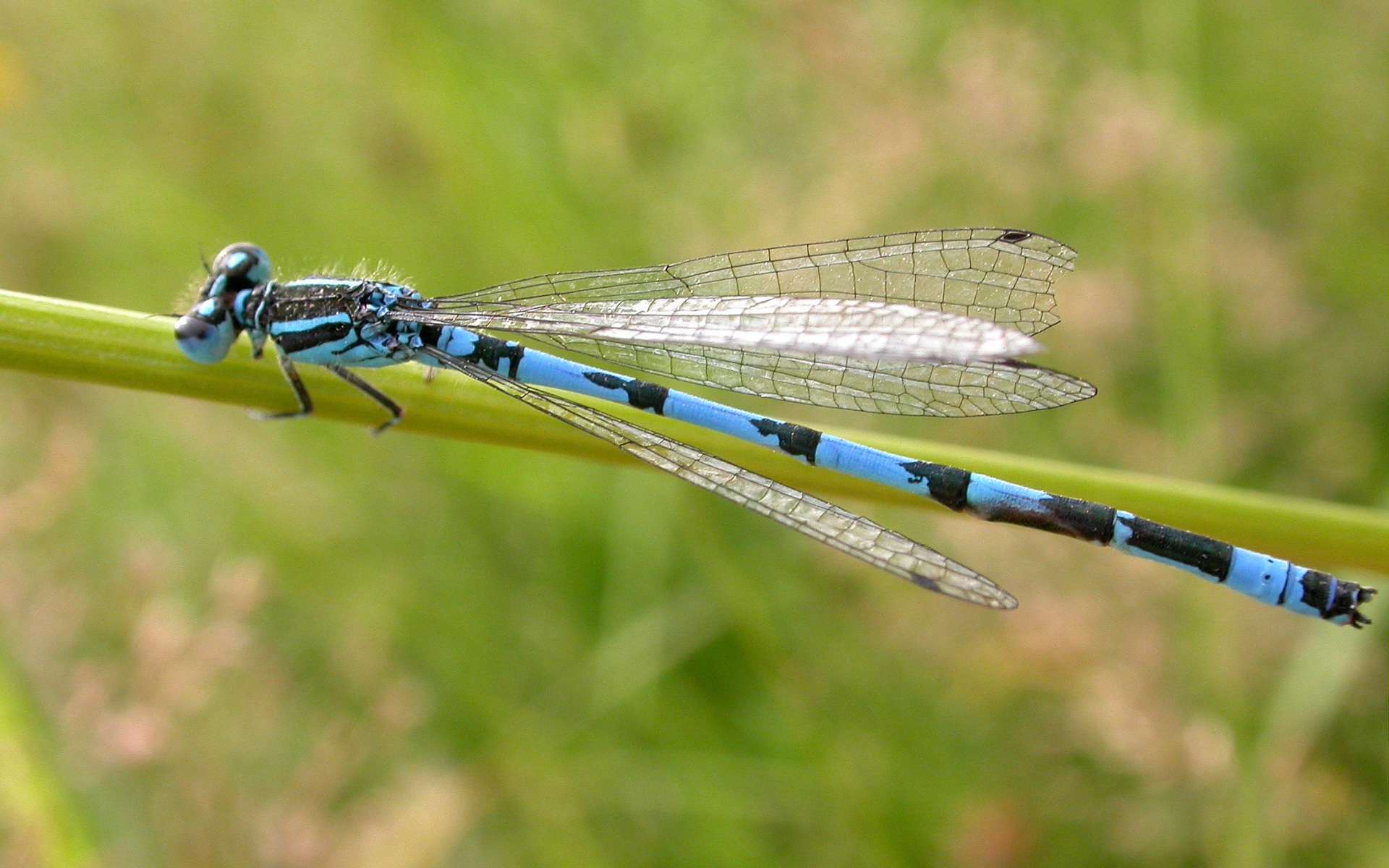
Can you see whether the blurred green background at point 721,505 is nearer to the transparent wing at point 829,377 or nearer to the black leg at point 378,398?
the black leg at point 378,398

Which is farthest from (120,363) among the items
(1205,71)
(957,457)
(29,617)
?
(1205,71)

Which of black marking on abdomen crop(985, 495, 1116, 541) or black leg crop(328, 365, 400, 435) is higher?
black leg crop(328, 365, 400, 435)

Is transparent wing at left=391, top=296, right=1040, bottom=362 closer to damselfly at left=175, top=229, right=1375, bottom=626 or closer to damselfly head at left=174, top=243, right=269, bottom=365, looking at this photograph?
damselfly at left=175, top=229, right=1375, bottom=626

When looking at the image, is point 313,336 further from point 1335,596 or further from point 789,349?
point 1335,596

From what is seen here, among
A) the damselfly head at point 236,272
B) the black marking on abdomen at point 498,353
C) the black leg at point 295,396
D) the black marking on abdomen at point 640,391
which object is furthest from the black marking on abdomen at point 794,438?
the damselfly head at point 236,272

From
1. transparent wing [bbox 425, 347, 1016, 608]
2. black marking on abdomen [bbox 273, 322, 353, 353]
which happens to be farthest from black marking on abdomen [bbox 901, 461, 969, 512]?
black marking on abdomen [bbox 273, 322, 353, 353]
